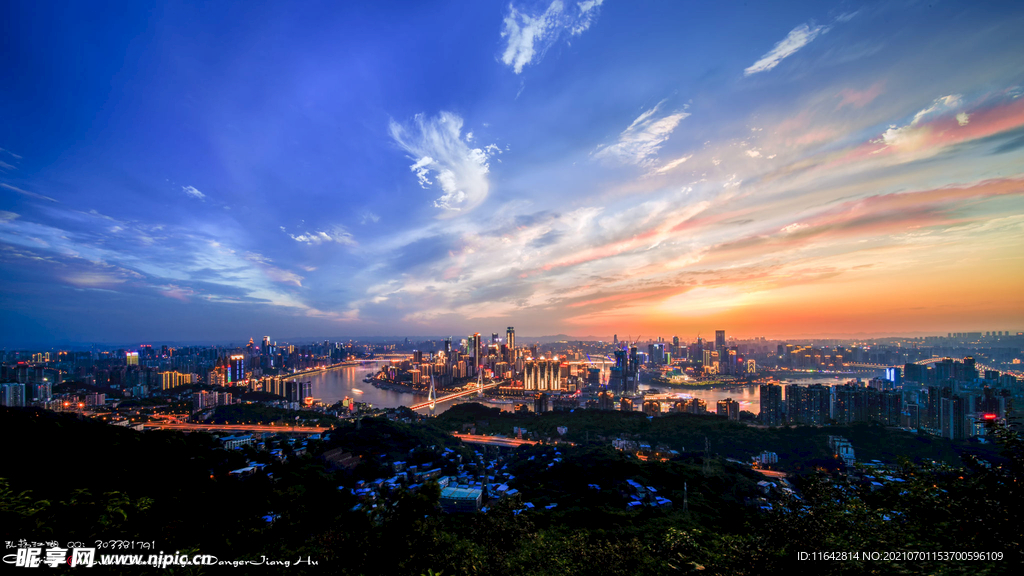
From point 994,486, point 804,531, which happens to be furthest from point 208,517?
point 994,486

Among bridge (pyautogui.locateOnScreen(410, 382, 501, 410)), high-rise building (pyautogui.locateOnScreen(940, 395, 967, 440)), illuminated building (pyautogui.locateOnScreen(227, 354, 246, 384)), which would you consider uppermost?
high-rise building (pyautogui.locateOnScreen(940, 395, 967, 440))

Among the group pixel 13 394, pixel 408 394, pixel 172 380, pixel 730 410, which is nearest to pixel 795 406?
pixel 730 410

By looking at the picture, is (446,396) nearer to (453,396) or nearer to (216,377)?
(453,396)

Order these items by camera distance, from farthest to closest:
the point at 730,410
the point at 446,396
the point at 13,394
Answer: the point at 446,396
the point at 730,410
the point at 13,394

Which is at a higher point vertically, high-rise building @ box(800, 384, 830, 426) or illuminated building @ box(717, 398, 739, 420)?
high-rise building @ box(800, 384, 830, 426)

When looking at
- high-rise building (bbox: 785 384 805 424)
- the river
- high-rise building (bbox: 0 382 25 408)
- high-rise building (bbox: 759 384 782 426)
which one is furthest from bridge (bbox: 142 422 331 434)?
high-rise building (bbox: 785 384 805 424)

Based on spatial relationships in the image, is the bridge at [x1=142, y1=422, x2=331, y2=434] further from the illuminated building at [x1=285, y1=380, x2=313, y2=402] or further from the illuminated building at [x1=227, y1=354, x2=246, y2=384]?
the illuminated building at [x1=227, y1=354, x2=246, y2=384]
